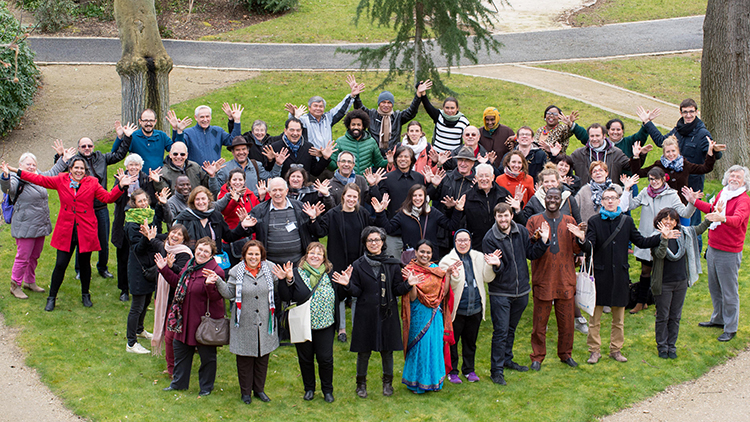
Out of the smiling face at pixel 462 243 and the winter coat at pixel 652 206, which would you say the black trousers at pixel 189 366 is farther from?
the winter coat at pixel 652 206

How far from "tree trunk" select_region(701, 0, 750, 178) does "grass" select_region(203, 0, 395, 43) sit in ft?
38.5

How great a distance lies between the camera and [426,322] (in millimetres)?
7887

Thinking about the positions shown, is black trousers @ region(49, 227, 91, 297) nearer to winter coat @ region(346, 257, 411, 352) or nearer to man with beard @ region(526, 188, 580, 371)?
→ winter coat @ region(346, 257, 411, 352)

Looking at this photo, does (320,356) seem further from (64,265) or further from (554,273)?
(64,265)

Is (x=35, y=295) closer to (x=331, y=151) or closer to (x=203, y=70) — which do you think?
(x=331, y=151)

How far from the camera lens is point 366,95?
1848 cm

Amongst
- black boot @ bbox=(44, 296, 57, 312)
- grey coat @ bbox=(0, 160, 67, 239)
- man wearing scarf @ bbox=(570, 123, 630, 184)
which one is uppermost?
man wearing scarf @ bbox=(570, 123, 630, 184)

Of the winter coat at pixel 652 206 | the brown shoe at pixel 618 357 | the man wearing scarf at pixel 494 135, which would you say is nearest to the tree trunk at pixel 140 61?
the man wearing scarf at pixel 494 135

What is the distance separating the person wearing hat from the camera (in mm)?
10047

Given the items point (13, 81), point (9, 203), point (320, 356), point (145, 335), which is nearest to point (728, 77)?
point (320, 356)

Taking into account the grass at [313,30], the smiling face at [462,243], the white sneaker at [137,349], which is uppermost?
the grass at [313,30]

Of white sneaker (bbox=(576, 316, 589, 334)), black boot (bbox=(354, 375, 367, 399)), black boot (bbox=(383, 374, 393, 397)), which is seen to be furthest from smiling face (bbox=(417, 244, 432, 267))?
white sneaker (bbox=(576, 316, 589, 334))

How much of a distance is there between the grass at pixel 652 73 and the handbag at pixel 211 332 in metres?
15.0

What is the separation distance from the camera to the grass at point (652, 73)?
19.1 meters
